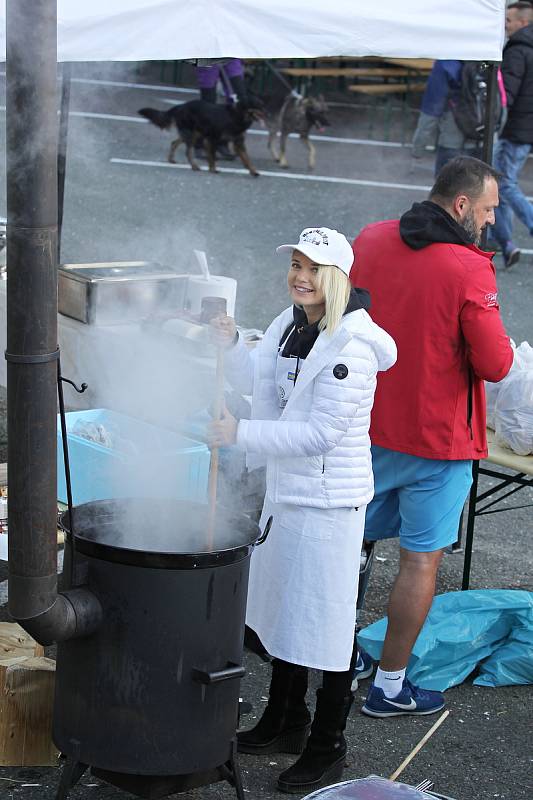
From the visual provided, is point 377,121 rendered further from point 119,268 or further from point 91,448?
point 91,448

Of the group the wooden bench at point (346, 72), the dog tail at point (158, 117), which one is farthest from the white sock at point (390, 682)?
the wooden bench at point (346, 72)

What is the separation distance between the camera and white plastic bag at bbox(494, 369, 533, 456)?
13.8 feet

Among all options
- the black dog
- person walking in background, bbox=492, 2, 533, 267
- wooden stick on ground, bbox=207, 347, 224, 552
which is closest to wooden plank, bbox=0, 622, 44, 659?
wooden stick on ground, bbox=207, 347, 224, 552

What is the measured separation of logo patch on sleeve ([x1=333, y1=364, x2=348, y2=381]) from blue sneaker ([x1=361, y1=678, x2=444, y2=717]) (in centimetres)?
131

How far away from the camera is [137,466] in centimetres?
410

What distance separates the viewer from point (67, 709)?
9.48ft

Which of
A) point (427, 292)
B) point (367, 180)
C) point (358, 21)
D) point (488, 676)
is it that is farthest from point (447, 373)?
point (367, 180)

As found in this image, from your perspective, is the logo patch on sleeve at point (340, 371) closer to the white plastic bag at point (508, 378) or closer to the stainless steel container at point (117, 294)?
the white plastic bag at point (508, 378)

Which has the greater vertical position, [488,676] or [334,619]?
[334,619]

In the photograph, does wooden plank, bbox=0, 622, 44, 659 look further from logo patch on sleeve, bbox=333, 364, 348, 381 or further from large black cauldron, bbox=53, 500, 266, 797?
logo patch on sleeve, bbox=333, 364, 348, 381

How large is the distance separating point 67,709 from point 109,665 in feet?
0.68

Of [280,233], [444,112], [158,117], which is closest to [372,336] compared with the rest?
[280,233]

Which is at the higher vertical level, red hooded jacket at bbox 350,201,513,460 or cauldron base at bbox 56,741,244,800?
red hooded jacket at bbox 350,201,513,460

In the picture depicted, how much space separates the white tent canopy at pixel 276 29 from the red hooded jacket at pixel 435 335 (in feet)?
3.02
